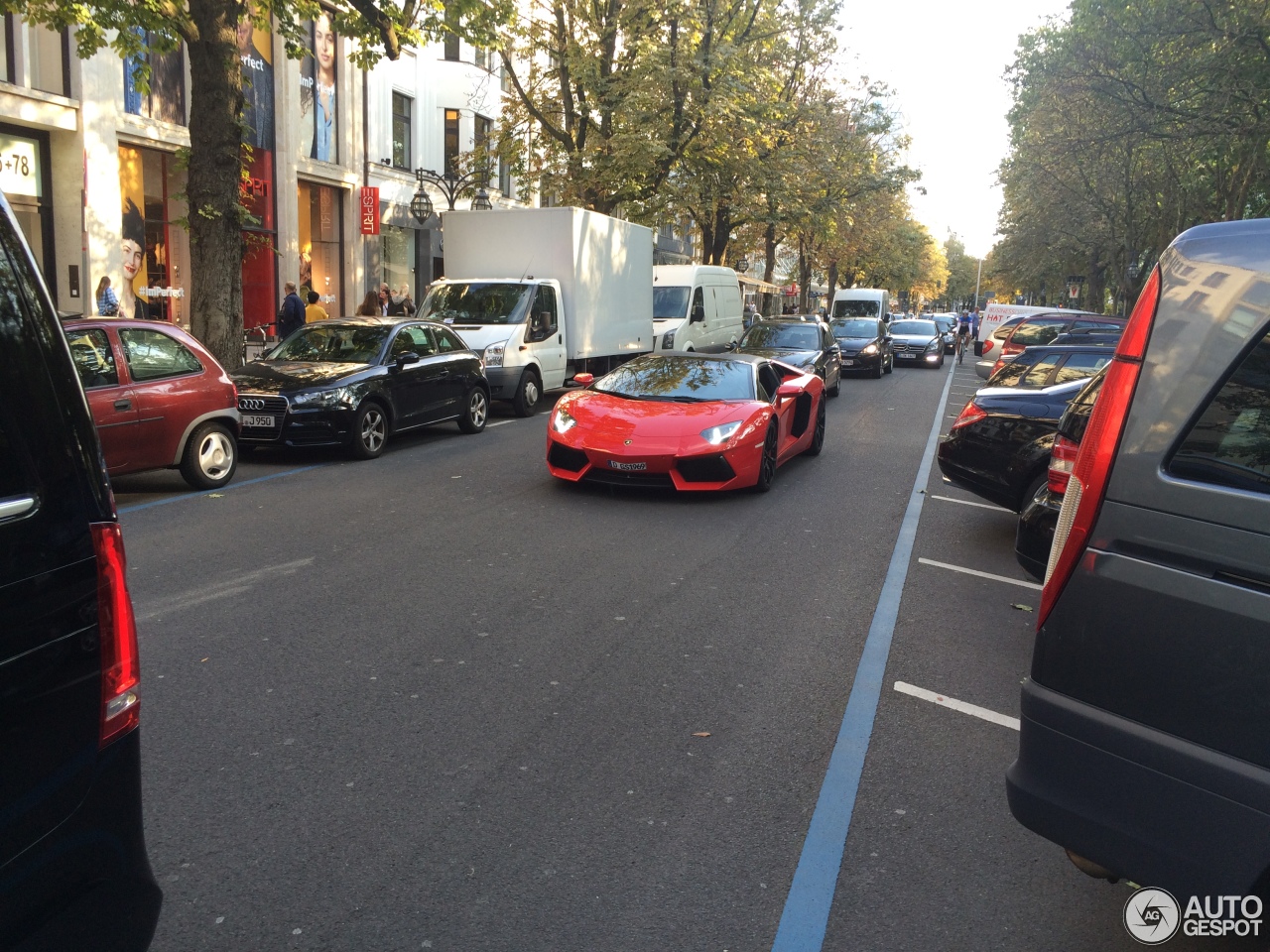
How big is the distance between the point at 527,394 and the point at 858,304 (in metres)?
22.8

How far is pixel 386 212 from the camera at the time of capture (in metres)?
29.1

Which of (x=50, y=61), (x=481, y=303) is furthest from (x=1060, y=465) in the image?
(x=50, y=61)

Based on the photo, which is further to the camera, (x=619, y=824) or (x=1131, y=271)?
(x=1131, y=271)

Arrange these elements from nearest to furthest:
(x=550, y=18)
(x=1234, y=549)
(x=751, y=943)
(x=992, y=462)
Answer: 1. (x=1234, y=549)
2. (x=751, y=943)
3. (x=992, y=462)
4. (x=550, y=18)

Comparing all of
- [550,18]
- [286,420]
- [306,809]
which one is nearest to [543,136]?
[550,18]

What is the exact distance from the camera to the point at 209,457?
9469 mm

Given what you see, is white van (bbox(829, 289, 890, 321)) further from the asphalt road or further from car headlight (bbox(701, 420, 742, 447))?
the asphalt road

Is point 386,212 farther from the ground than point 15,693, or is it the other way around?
point 386,212

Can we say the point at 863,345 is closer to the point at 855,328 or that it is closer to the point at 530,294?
the point at 855,328

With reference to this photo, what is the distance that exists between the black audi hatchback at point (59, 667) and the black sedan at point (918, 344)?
109 ft

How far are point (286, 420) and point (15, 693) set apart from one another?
31.1ft

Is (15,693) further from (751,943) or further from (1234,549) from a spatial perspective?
(1234,549)

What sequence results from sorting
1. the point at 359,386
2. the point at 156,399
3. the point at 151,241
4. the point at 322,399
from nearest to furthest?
the point at 156,399, the point at 322,399, the point at 359,386, the point at 151,241

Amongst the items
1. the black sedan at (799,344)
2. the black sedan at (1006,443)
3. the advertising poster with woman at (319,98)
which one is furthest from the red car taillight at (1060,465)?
the advertising poster with woman at (319,98)
